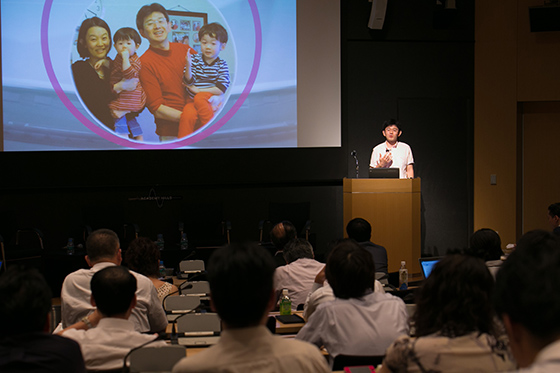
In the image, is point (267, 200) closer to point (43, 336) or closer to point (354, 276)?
point (354, 276)

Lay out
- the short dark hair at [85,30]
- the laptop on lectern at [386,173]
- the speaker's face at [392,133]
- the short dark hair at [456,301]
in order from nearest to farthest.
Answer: the short dark hair at [456,301]
the laptop on lectern at [386,173]
the short dark hair at [85,30]
the speaker's face at [392,133]

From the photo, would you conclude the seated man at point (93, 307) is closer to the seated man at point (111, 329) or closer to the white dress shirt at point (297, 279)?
the seated man at point (111, 329)

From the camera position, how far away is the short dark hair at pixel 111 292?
2.18 m

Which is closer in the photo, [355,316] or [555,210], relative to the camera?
[355,316]

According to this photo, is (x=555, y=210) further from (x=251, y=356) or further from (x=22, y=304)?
(x=22, y=304)

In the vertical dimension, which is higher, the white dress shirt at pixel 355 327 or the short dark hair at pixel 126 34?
the short dark hair at pixel 126 34

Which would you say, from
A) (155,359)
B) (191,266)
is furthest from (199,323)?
(191,266)

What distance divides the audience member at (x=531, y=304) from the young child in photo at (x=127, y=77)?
6268 millimetres

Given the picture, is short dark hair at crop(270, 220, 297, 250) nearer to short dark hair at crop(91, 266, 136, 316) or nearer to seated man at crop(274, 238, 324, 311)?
seated man at crop(274, 238, 324, 311)

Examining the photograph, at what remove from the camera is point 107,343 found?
82.5 inches

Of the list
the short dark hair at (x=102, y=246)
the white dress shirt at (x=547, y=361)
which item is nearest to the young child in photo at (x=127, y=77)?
the short dark hair at (x=102, y=246)

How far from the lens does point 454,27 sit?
7.67m

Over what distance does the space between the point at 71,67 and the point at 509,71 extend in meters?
5.72

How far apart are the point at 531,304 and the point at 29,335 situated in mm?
1393
